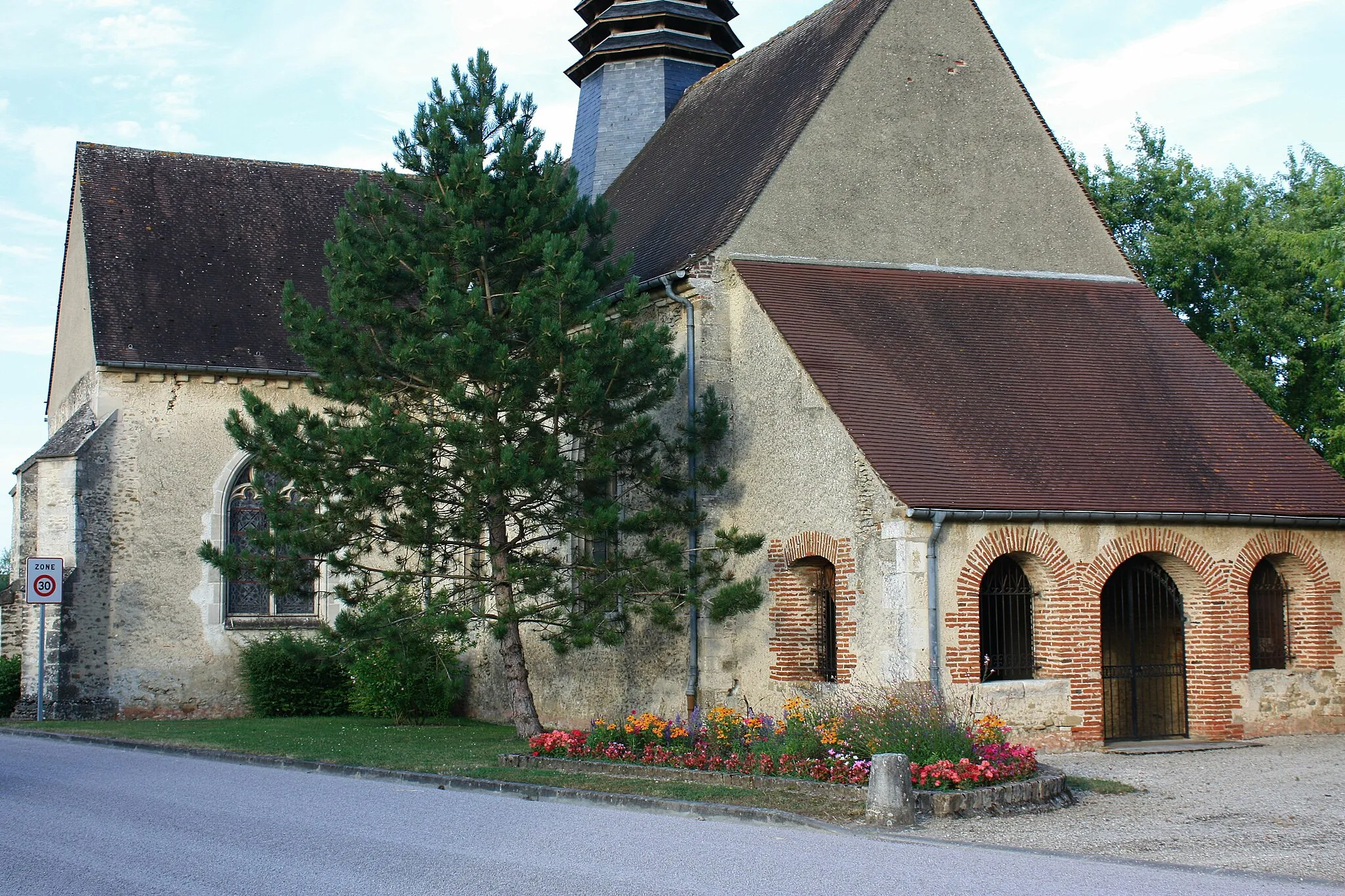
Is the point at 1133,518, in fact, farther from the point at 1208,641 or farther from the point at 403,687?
the point at 403,687

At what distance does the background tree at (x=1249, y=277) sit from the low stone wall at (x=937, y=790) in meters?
14.8

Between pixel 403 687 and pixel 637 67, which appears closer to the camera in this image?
pixel 403 687

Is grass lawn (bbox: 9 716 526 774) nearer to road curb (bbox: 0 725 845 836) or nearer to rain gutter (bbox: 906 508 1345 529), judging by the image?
road curb (bbox: 0 725 845 836)

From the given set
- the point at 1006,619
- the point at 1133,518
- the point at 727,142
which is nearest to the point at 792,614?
the point at 1006,619

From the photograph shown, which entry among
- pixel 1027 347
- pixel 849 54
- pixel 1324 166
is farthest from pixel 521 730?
pixel 1324 166

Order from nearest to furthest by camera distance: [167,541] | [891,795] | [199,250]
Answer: [891,795]
[167,541]
[199,250]

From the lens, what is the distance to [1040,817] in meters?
9.91

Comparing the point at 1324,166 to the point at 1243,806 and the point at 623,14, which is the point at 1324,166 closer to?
the point at 623,14

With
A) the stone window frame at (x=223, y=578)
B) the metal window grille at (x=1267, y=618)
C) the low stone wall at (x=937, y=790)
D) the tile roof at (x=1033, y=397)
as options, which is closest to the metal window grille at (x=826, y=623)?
the tile roof at (x=1033, y=397)

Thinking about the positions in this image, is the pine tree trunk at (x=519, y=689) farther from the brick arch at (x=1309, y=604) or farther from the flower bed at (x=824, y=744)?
the brick arch at (x=1309, y=604)

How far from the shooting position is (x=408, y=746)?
1541cm

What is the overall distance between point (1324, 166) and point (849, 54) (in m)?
15.7

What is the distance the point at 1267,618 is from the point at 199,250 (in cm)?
1741

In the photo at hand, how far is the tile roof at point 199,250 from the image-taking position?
21.9 meters
